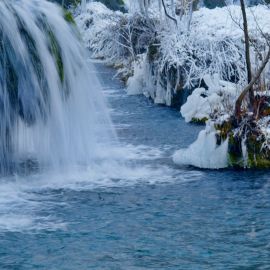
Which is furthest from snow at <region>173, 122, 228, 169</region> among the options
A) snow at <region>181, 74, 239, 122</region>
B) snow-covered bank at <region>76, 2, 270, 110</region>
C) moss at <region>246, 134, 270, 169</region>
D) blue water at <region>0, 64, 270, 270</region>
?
snow-covered bank at <region>76, 2, 270, 110</region>

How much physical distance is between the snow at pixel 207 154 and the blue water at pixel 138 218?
8.4 inches

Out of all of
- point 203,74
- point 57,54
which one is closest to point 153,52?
point 203,74

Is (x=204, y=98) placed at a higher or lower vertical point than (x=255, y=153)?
higher

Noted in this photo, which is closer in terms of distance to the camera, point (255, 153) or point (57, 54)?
point (255, 153)

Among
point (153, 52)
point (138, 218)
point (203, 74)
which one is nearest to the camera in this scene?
point (138, 218)

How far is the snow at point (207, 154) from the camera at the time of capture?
1159 centimetres

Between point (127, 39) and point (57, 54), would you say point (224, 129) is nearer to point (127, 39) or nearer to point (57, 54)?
point (57, 54)

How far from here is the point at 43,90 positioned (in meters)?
11.5

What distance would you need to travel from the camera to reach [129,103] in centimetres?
2078

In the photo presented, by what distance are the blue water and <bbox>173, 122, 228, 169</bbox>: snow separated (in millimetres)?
214

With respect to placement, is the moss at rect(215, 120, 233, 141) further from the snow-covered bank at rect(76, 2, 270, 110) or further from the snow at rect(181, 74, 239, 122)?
the snow-covered bank at rect(76, 2, 270, 110)

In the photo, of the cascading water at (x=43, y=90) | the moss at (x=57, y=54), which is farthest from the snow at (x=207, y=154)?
the moss at (x=57, y=54)

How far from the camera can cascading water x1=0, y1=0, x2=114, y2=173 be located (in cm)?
1112

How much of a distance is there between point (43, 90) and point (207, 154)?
2.93 meters
